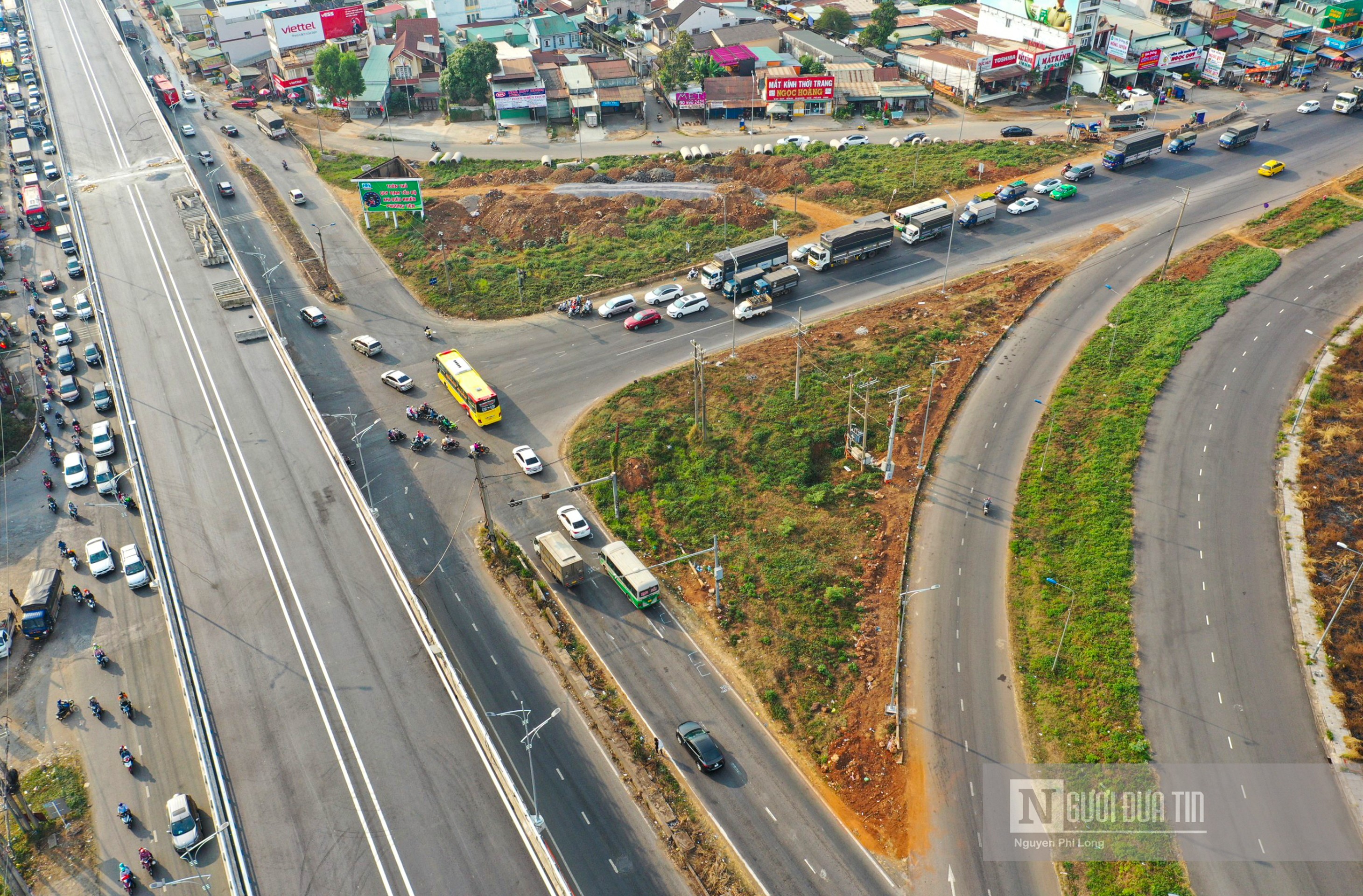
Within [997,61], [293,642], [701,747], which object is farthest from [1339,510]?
[997,61]

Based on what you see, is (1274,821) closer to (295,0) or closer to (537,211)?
(537,211)

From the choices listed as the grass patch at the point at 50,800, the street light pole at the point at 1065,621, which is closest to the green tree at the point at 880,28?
the street light pole at the point at 1065,621

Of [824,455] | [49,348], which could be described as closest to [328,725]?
[824,455]

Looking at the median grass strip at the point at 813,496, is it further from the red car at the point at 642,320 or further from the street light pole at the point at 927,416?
the red car at the point at 642,320

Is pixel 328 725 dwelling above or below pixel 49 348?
below

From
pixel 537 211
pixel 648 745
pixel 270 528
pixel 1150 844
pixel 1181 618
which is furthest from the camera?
pixel 537 211

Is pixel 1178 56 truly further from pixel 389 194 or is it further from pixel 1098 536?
pixel 389 194
